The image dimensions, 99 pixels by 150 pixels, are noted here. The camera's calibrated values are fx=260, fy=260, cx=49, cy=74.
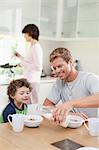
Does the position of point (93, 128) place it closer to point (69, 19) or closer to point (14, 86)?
point (14, 86)

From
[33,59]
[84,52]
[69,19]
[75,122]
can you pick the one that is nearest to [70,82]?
[75,122]

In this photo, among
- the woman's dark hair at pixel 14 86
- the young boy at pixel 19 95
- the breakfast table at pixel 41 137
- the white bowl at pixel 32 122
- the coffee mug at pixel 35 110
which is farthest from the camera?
the woman's dark hair at pixel 14 86

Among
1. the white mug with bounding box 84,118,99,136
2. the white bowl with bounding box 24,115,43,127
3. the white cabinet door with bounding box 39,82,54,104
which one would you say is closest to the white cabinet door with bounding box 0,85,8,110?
the white cabinet door with bounding box 39,82,54,104


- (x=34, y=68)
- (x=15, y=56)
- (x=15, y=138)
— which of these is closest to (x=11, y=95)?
(x=15, y=138)

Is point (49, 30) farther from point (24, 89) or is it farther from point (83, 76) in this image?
point (83, 76)

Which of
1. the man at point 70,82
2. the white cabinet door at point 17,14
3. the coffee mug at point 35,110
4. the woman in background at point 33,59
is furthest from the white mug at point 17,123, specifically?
the white cabinet door at point 17,14

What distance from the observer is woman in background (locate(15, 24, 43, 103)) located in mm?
3420

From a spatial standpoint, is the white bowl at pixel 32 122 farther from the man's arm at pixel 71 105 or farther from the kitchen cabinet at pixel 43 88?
the kitchen cabinet at pixel 43 88

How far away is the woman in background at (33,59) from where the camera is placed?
11.2ft

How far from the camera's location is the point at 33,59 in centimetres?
345

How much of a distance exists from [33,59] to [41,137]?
2089mm

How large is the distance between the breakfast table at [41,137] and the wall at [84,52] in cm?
244

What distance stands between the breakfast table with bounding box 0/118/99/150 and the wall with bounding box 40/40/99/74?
96.1 inches

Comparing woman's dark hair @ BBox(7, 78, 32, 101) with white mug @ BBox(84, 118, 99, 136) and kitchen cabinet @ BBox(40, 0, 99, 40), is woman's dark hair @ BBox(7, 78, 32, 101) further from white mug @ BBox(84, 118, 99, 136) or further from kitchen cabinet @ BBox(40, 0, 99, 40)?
kitchen cabinet @ BBox(40, 0, 99, 40)
